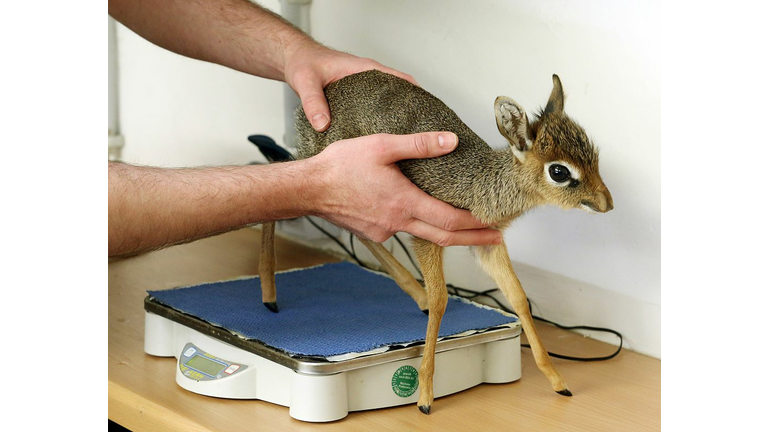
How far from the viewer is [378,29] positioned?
1.53 metres

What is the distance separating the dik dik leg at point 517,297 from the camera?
1.03 metres

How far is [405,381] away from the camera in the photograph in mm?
1011

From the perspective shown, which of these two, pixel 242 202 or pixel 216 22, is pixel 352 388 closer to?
pixel 242 202

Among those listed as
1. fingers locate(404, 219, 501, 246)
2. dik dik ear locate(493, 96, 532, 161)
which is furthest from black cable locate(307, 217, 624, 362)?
dik dik ear locate(493, 96, 532, 161)

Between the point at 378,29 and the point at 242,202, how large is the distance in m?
0.67

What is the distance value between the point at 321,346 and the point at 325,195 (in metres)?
0.18

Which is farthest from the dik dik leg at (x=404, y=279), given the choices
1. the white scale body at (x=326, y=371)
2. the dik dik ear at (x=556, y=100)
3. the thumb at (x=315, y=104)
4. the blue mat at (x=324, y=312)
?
the dik dik ear at (x=556, y=100)

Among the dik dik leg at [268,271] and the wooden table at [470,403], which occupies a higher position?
the dik dik leg at [268,271]

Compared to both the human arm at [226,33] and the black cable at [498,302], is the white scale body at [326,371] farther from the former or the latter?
the human arm at [226,33]

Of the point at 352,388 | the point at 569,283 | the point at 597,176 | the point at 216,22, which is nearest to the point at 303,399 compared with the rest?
the point at 352,388

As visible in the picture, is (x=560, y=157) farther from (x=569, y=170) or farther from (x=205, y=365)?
(x=205, y=365)

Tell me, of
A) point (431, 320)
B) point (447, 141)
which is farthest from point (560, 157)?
point (431, 320)

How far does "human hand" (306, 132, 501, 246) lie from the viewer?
38.2 inches

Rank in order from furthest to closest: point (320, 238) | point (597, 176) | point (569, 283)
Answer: point (320, 238) → point (569, 283) → point (597, 176)
